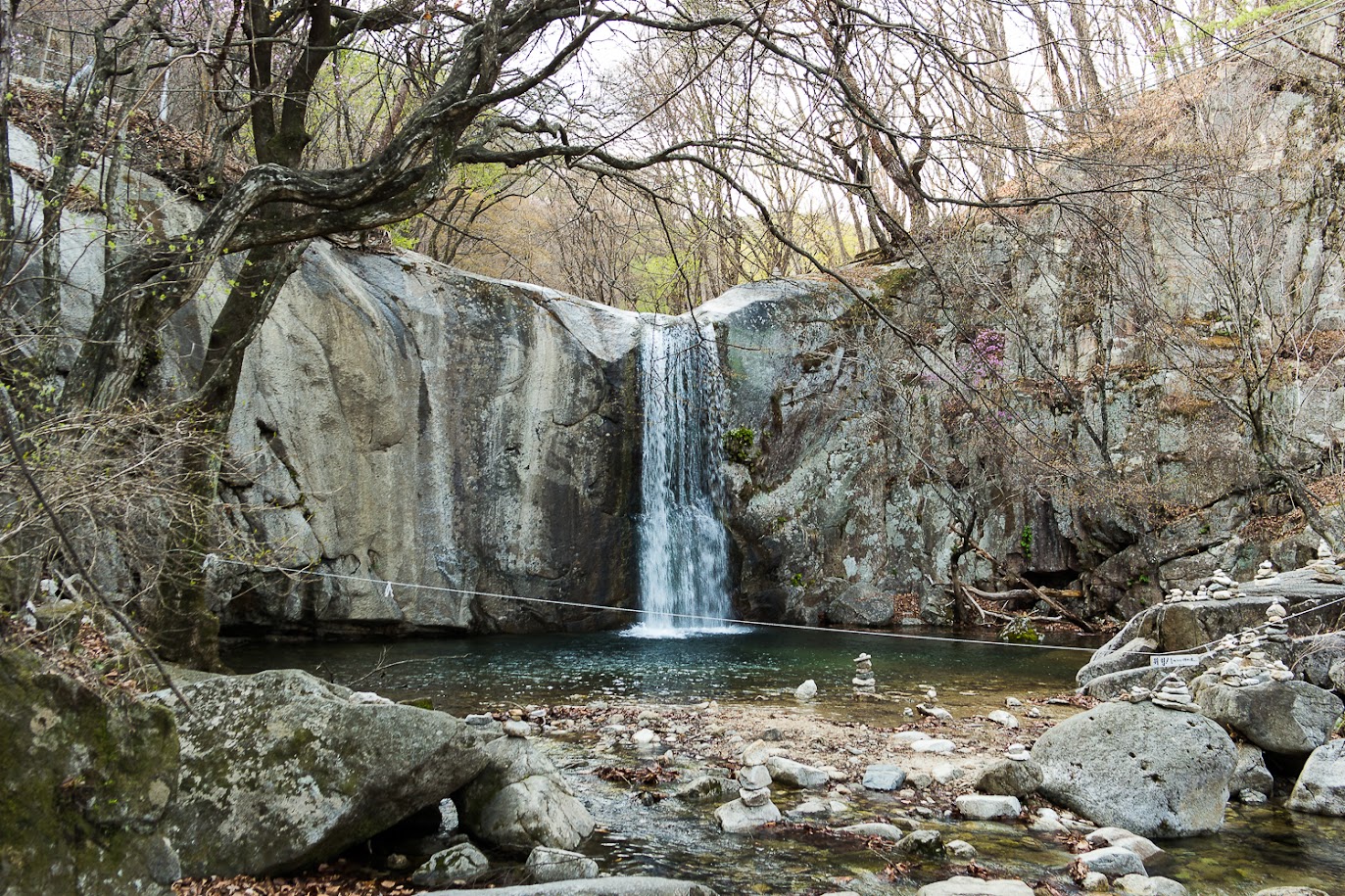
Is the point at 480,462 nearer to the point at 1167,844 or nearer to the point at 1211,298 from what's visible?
the point at 1167,844

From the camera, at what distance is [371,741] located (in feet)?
11.7

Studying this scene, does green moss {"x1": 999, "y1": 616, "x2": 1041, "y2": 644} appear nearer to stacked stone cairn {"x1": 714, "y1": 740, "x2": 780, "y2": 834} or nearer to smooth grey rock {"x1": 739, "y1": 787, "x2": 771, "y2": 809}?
stacked stone cairn {"x1": 714, "y1": 740, "x2": 780, "y2": 834}

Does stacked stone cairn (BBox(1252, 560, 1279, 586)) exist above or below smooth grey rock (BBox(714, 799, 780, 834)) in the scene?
above

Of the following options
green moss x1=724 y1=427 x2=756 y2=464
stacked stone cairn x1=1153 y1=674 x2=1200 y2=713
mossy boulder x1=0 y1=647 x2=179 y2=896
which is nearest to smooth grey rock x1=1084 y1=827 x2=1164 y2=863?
stacked stone cairn x1=1153 y1=674 x2=1200 y2=713

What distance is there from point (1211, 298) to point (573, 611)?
1011 cm

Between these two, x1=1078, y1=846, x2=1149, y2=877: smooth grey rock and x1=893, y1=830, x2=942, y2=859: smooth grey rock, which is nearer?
x1=1078, y1=846, x2=1149, y2=877: smooth grey rock

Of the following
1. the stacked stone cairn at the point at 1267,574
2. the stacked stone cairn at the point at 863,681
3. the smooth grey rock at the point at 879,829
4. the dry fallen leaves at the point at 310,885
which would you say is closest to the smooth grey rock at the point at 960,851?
the smooth grey rock at the point at 879,829

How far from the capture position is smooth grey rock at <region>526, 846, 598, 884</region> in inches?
133

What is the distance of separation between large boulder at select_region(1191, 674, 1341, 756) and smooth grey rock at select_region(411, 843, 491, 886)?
465 cm

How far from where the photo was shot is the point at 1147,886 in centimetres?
345

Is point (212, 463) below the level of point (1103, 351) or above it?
below

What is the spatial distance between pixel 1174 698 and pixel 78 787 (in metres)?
4.99

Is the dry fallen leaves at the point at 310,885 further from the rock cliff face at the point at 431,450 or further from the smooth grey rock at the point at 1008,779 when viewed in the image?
the rock cliff face at the point at 431,450

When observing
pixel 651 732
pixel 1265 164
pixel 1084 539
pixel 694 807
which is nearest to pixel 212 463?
pixel 651 732
